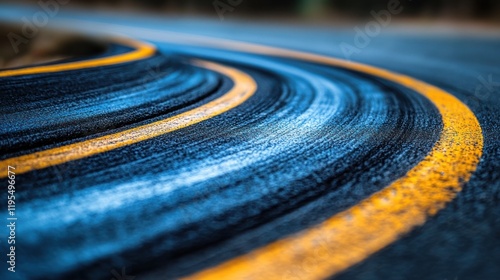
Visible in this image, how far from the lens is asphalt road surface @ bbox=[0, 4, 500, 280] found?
1.01 metres

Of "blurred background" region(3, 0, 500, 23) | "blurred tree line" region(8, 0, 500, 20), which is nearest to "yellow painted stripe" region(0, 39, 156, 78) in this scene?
"blurred background" region(3, 0, 500, 23)

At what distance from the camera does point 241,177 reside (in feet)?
4.75

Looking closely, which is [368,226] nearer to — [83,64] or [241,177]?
[241,177]

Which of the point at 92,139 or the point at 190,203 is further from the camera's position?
the point at 92,139

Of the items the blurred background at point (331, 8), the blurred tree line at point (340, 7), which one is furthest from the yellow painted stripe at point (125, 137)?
the blurred tree line at point (340, 7)

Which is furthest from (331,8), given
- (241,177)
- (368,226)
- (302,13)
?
(368,226)

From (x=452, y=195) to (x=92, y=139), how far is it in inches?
51.5

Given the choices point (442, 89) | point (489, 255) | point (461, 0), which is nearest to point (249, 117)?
point (489, 255)

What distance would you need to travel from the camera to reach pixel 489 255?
1024 millimetres

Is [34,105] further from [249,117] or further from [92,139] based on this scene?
[249,117]

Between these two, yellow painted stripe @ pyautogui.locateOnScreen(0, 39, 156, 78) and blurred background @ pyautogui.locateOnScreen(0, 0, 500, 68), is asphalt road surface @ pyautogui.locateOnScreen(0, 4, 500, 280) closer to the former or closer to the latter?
yellow painted stripe @ pyautogui.locateOnScreen(0, 39, 156, 78)

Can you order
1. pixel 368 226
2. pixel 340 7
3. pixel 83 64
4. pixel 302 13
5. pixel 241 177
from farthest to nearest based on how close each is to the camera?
pixel 302 13 < pixel 340 7 < pixel 83 64 < pixel 241 177 < pixel 368 226

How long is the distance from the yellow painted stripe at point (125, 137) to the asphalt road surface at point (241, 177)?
1 centimetres

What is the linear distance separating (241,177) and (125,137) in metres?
0.63
